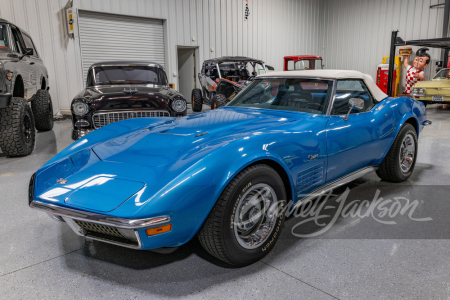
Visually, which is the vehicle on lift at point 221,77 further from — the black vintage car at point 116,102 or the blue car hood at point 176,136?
the blue car hood at point 176,136

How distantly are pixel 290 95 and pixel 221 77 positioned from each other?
6904 mm

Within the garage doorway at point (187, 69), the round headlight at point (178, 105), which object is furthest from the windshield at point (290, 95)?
the garage doorway at point (187, 69)

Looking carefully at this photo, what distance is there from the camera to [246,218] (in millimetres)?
2059

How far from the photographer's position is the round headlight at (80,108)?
15.6 feet

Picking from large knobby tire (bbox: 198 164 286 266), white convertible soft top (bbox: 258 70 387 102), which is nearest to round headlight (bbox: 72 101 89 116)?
white convertible soft top (bbox: 258 70 387 102)

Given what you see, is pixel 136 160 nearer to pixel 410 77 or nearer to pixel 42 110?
pixel 42 110

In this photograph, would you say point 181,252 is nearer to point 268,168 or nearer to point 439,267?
point 268,168

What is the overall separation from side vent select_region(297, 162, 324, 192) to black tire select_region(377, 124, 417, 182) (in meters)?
1.27

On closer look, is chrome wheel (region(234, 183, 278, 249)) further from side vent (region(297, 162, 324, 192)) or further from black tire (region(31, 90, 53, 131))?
black tire (region(31, 90, 53, 131))

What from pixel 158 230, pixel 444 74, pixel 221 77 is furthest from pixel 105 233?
pixel 444 74

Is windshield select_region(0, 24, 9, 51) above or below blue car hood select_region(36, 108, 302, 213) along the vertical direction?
above

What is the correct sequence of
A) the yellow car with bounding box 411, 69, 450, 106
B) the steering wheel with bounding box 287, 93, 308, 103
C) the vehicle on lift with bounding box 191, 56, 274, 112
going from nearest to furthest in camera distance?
the steering wheel with bounding box 287, 93, 308, 103, the vehicle on lift with bounding box 191, 56, 274, 112, the yellow car with bounding box 411, 69, 450, 106

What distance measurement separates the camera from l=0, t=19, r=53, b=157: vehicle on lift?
15.5 ft

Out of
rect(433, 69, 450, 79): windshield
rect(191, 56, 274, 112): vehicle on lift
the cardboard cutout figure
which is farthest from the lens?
the cardboard cutout figure
